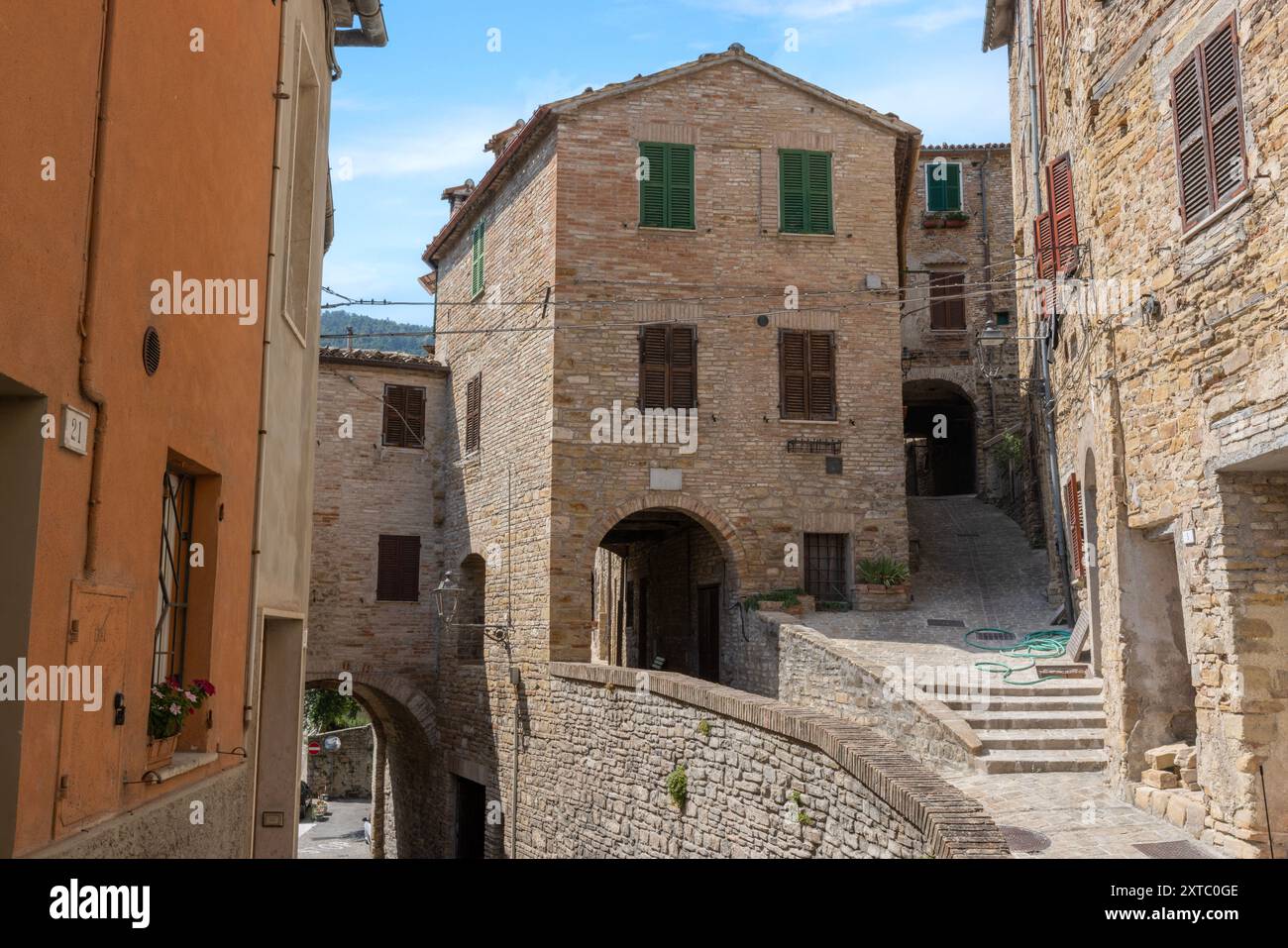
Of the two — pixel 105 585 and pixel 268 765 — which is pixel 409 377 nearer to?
pixel 268 765

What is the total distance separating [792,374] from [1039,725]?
7499 mm

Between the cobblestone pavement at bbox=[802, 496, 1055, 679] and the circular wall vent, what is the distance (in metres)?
9.97

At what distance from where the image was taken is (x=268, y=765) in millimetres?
8797

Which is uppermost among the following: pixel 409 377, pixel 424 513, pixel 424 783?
pixel 409 377

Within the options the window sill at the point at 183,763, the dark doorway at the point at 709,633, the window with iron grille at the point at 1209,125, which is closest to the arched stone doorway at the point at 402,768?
the dark doorway at the point at 709,633

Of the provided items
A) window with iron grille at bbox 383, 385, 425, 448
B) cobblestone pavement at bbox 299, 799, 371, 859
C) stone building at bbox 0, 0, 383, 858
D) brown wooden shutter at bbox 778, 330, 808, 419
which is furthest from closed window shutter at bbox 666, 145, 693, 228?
cobblestone pavement at bbox 299, 799, 371, 859

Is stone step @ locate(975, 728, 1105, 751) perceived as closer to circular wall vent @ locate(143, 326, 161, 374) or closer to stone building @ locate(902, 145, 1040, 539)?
circular wall vent @ locate(143, 326, 161, 374)

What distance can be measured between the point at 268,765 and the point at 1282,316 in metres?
8.07

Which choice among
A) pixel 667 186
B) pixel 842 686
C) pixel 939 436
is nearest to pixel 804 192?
pixel 667 186

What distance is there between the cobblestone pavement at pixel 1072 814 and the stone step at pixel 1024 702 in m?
1.18

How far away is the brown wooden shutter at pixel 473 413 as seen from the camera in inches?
786
